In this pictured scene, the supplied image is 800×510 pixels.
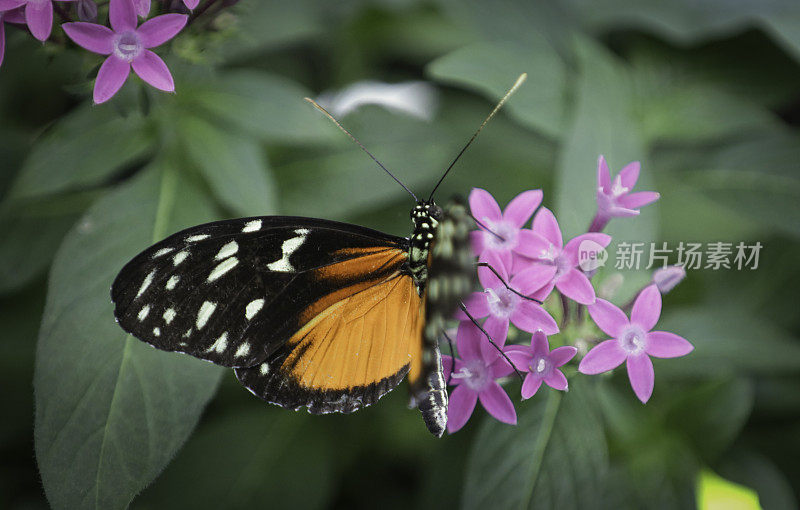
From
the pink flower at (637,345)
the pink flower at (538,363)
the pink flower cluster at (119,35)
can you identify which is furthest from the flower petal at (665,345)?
the pink flower cluster at (119,35)

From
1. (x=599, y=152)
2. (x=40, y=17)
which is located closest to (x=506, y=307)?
(x=599, y=152)

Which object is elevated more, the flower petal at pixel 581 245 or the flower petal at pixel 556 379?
the flower petal at pixel 581 245

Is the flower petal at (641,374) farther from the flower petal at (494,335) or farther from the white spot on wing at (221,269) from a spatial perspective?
the white spot on wing at (221,269)

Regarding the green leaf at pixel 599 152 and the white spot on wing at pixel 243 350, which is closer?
the white spot on wing at pixel 243 350

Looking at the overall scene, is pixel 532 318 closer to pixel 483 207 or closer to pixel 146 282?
pixel 483 207

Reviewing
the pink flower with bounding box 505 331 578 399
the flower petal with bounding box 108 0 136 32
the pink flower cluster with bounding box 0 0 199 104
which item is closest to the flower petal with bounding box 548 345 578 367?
the pink flower with bounding box 505 331 578 399

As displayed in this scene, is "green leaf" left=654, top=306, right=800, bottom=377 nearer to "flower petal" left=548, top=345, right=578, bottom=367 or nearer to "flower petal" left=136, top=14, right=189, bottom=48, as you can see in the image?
"flower petal" left=548, top=345, right=578, bottom=367
